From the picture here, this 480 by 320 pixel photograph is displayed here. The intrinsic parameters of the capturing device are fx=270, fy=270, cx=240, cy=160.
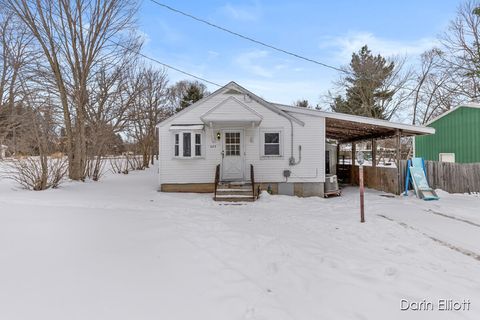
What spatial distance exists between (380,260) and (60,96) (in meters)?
14.8

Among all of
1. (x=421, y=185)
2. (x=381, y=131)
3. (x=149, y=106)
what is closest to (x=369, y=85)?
(x=381, y=131)

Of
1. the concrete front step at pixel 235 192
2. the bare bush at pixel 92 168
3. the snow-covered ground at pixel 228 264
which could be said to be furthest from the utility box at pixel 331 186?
the bare bush at pixel 92 168

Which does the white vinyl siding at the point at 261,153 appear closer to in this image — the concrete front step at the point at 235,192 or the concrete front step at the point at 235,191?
the concrete front step at the point at 235,192

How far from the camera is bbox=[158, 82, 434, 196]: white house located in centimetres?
1130

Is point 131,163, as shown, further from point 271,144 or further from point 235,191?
point 235,191

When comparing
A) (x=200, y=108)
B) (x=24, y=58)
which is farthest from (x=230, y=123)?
(x=24, y=58)

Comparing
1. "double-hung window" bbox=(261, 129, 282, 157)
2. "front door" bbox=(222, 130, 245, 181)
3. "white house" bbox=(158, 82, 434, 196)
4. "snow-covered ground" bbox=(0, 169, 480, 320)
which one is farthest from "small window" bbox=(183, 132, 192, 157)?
"snow-covered ground" bbox=(0, 169, 480, 320)

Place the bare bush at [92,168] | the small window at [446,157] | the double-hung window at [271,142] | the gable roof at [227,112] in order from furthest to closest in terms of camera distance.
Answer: the bare bush at [92,168] → the small window at [446,157] → the double-hung window at [271,142] → the gable roof at [227,112]

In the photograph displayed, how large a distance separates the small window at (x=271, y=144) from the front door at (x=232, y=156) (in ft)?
3.37

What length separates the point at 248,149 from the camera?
11.4 m

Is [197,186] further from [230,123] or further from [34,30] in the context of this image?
[34,30]

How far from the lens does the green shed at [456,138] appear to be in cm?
1158

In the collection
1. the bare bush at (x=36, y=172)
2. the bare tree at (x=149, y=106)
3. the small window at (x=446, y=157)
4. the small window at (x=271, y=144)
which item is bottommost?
the bare bush at (x=36, y=172)

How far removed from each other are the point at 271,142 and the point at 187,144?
3538 millimetres
